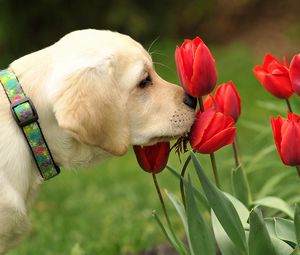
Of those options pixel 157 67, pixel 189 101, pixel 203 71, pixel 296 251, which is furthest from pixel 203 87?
pixel 157 67

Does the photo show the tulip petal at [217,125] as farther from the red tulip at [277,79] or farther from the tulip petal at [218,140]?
the red tulip at [277,79]

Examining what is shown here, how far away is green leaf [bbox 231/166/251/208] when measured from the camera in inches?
103

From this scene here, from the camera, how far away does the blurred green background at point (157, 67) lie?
14.2 ft

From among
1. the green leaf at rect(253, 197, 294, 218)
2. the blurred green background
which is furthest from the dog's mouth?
the blurred green background

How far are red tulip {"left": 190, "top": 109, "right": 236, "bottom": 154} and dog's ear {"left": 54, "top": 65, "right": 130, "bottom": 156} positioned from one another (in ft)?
0.91

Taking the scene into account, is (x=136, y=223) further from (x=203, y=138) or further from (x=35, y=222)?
(x=203, y=138)

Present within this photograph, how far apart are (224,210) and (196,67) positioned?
487 mm

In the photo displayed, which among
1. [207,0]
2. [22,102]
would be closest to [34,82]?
[22,102]

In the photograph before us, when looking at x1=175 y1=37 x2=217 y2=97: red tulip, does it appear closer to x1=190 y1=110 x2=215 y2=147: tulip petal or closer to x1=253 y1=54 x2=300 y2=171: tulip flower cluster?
x1=190 y1=110 x2=215 y2=147: tulip petal

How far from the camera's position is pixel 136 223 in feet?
14.7

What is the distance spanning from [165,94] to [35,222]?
7.63 ft

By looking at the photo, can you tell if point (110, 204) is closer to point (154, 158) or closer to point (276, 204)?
point (276, 204)

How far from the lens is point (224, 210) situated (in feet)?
7.29

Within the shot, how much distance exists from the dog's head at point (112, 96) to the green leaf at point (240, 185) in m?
0.28
